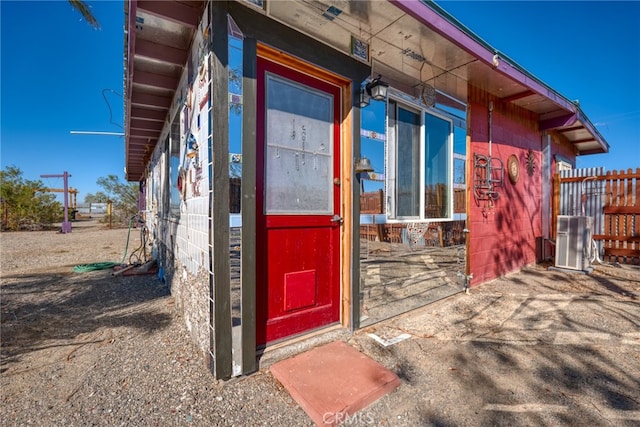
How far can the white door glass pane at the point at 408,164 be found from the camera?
10.8ft

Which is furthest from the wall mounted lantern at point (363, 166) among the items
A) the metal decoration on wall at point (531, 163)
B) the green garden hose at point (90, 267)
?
the green garden hose at point (90, 267)

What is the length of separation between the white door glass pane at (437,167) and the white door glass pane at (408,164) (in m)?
0.18

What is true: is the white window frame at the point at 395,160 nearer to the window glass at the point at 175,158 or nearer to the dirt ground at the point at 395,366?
the dirt ground at the point at 395,366

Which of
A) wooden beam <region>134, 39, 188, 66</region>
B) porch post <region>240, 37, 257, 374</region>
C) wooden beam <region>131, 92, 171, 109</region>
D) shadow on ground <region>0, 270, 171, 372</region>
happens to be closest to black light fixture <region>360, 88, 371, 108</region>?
porch post <region>240, 37, 257, 374</region>

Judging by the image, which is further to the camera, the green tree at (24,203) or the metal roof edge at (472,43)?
the green tree at (24,203)

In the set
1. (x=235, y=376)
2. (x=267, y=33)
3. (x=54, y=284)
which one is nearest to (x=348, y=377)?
(x=235, y=376)

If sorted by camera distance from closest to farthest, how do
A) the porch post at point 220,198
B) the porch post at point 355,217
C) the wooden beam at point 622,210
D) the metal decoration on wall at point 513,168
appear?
the porch post at point 220,198
the porch post at point 355,217
the metal decoration on wall at point 513,168
the wooden beam at point 622,210

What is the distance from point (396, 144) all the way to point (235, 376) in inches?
106

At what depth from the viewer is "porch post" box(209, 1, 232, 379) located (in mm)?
1938

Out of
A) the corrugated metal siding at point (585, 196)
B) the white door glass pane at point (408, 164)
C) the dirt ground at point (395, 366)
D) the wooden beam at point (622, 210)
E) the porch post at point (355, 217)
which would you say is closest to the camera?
the dirt ground at point (395, 366)

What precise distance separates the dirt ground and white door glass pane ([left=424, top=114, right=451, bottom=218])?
122cm

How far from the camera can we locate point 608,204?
6016 mm

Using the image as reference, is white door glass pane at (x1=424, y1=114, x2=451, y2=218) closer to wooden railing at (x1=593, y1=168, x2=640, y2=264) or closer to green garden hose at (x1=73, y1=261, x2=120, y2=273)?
wooden railing at (x1=593, y1=168, x2=640, y2=264)

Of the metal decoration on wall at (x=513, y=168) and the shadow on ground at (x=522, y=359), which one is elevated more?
the metal decoration on wall at (x=513, y=168)
